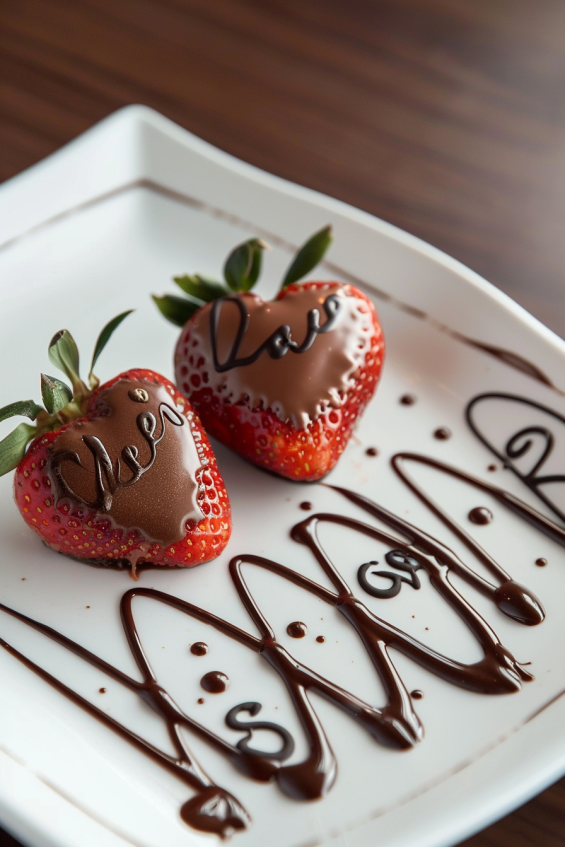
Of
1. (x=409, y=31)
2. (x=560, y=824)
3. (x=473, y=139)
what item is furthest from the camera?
(x=409, y=31)

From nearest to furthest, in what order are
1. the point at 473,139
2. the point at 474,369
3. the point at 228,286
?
the point at 228,286 < the point at 474,369 < the point at 473,139

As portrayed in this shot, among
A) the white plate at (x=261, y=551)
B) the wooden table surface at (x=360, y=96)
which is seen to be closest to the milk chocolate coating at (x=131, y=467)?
the white plate at (x=261, y=551)

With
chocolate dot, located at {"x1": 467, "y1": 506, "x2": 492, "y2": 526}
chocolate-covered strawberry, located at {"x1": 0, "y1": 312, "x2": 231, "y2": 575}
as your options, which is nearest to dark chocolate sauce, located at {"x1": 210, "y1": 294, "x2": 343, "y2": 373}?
chocolate-covered strawberry, located at {"x1": 0, "y1": 312, "x2": 231, "y2": 575}

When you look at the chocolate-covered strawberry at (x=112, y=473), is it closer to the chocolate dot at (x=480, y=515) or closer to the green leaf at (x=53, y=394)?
the green leaf at (x=53, y=394)

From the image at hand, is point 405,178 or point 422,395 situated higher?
point 405,178

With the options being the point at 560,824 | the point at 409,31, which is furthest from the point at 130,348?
the point at 409,31

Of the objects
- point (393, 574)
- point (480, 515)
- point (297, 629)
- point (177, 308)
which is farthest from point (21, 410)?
point (480, 515)

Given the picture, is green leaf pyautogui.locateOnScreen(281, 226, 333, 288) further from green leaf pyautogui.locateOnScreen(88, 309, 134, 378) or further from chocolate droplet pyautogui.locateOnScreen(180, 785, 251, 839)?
chocolate droplet pyautogui.locateOnScreen(180, 785, 251, 839)

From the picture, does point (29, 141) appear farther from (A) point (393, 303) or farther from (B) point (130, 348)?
(A) point (393, 303)
